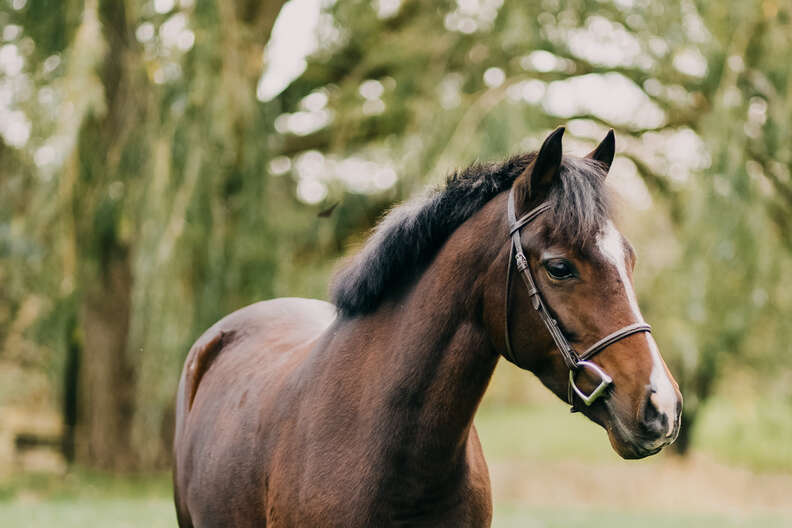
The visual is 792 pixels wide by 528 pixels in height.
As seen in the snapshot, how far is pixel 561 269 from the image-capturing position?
219 cm

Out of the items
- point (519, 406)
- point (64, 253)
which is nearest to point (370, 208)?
point (64, 253)

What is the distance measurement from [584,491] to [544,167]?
36.1ft

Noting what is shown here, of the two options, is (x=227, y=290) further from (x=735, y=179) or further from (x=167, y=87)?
(x=735, y=179)

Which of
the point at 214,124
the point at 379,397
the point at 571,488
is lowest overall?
the point at 571,488

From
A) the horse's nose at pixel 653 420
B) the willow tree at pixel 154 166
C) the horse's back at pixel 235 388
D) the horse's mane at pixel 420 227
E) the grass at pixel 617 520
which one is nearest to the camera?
the horse's nose at pixel 653 420

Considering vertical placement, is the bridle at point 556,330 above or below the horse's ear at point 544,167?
below

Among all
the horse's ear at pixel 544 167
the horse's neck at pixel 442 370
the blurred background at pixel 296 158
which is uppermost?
the horse's ear at pixel 544 167

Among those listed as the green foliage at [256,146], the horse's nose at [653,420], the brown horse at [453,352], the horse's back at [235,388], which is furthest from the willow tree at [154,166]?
the horse's nose at [653,420]

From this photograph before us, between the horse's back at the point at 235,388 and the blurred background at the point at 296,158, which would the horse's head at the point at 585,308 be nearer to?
the horse's back at the point at 235,388

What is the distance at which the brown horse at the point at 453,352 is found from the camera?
2.12 meters

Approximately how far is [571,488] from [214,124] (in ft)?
27.6

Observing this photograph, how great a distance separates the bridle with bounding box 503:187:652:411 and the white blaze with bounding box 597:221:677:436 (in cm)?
7

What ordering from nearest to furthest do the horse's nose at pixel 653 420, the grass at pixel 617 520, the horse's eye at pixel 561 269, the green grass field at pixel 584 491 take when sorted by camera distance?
the horse's nose at pixel 653 420, the horse's eye at pixel 561 269, the grass at pixel 617 520, the green grass field at pixel 584 491

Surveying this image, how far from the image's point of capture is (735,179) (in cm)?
677
